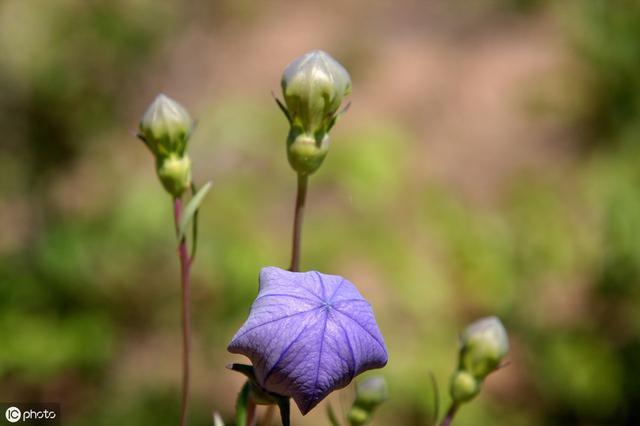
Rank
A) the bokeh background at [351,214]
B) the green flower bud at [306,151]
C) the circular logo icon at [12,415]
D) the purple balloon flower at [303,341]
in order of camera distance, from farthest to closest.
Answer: the bokeh background at [351,214], the circular logo icon at [12,415], the green flower bud at [306,151], the purple balloon flower at [303,341]

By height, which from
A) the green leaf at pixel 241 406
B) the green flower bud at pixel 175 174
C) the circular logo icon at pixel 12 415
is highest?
the green flower bud at pixel 175 174

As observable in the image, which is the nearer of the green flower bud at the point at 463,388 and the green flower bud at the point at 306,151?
the green flower bud at the point at 306,151

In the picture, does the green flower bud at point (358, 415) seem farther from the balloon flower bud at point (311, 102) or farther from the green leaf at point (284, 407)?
the balloon flower bud at point (311, 102)

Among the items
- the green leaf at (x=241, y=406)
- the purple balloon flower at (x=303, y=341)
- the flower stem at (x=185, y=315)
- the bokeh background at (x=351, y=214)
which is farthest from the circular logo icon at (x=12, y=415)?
the bokeh background at (x=351, y=214)

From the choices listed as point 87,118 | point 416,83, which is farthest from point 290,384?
point 416,83

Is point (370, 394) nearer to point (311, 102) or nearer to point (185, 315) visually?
point (185, 315)

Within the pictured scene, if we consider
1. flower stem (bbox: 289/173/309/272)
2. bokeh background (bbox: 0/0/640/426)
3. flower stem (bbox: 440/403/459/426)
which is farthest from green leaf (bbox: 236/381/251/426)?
bokeh background (bbox: 0/0/640/426)

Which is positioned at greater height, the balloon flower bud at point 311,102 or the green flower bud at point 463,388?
the balloon flower bud at point 311,102
